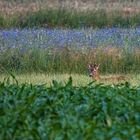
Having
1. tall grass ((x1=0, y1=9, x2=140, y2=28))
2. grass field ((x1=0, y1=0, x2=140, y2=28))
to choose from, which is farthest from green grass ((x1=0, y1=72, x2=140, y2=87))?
tall grass ((x1=0, y1=9, x2=140, y2=28))

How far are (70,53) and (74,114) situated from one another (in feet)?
22.4

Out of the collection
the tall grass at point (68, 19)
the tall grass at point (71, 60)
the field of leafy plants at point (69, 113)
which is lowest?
the tall grass at point (68, 19)

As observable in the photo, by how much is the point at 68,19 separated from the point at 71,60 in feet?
18.2

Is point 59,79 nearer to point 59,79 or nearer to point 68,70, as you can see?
point 59,79

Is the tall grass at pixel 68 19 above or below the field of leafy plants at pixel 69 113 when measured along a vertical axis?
below

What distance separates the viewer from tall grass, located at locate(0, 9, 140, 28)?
53.5 feet

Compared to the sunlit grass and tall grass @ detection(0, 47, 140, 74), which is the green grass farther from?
tall grass @ detection(0, 47, 140, 74)

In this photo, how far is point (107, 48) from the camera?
1137 centimetres

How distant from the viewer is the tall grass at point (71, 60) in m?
11.0

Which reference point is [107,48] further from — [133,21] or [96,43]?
[133,21]

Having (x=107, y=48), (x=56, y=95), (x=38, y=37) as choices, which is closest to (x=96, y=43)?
(x=107, y=48)

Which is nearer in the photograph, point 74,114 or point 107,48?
point 74,114

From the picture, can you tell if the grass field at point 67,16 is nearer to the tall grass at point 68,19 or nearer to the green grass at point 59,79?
the tall grass at point 68,19

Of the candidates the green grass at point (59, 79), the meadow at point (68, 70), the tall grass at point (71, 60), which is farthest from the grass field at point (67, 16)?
the green grass at point (59, 79)
